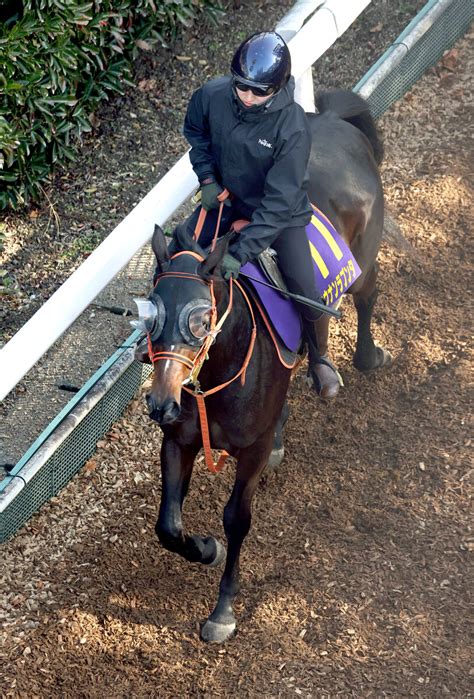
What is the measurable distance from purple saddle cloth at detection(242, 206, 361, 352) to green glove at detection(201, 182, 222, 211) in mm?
Result: 431

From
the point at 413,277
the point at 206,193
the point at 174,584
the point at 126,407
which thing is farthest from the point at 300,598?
the point at 413,277

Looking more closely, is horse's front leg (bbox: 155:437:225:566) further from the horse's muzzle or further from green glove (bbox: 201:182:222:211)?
green glove (bbox: 201:182:222:211)

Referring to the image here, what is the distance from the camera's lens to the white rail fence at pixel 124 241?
5.85 m

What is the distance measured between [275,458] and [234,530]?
3.55ft

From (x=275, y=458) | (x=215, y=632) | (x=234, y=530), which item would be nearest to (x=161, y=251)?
(x=234, y=530)

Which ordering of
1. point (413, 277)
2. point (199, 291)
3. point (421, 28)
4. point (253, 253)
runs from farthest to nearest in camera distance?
point (421, 28)
point (413, 277)
point (253, 253)
point (199, 291)

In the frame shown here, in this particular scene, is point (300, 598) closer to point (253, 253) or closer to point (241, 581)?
point (241, 581)

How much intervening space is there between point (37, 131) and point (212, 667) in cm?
474

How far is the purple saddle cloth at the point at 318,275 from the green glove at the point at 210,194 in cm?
43

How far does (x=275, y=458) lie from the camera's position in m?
7.23

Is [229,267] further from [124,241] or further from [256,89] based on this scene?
[124,241]

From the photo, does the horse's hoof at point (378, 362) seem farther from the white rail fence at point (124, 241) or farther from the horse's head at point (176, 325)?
the horse's head at point (176, 325)

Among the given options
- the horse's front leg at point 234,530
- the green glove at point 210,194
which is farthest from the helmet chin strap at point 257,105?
the horse's front leg at point 234,530

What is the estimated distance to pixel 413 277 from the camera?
338 inches
